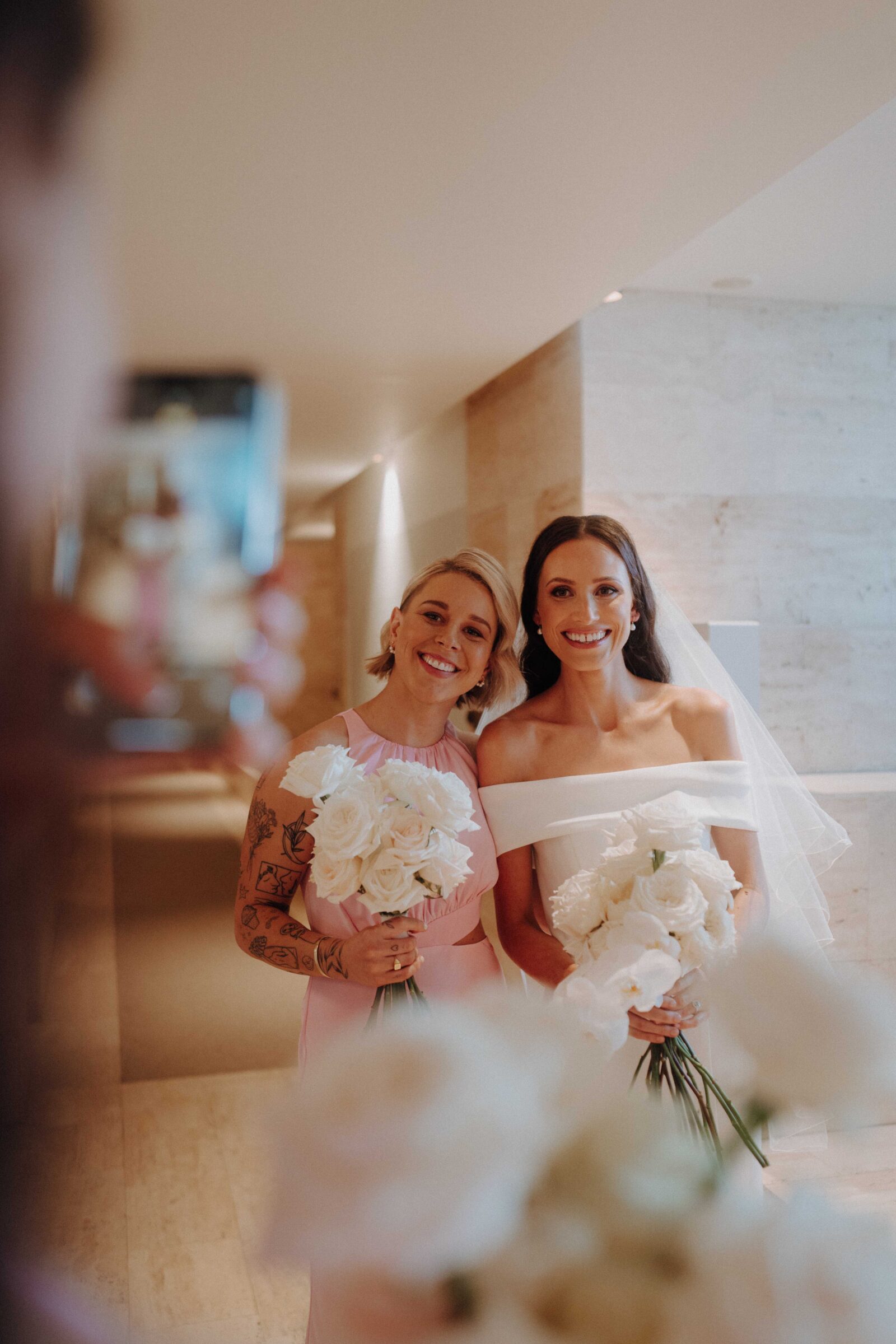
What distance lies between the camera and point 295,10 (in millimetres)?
1827

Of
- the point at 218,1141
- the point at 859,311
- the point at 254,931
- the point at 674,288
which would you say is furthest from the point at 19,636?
the point at 859,311

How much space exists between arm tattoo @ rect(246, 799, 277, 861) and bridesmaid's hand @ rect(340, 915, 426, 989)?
1.56ft

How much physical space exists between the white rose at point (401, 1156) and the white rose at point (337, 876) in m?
0.72

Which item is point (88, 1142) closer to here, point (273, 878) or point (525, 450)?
point (273, 878)

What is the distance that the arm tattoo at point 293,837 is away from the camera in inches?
59.5

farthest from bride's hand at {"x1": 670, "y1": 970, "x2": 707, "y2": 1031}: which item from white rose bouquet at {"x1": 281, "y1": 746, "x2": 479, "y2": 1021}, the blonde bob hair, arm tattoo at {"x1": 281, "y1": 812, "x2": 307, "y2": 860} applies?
the blonde bob hair

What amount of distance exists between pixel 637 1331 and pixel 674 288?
184 inches

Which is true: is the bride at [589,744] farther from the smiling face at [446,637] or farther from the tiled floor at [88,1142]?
the tiled floor at [88,1142]

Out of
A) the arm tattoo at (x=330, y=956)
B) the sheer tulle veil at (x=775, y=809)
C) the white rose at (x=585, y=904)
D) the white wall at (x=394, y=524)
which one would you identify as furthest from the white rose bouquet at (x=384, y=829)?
the white wall at (x=394, y=524)

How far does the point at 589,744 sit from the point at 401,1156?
5.82ft

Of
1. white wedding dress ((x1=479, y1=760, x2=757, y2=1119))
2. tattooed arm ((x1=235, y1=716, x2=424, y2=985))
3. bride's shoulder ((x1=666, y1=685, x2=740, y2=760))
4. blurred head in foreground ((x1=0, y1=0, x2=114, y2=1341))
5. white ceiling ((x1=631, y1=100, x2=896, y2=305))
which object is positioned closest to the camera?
blurred head in foreground ((x1=0, y1=0, x2=114, y2=1341))

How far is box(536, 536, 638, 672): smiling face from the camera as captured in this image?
1.89 metres

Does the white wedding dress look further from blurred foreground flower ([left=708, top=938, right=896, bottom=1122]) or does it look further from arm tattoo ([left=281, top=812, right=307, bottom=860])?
blurred foreground flower ([left=708, top=938, right=896, bottom=1122])

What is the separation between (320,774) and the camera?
0.97 m
